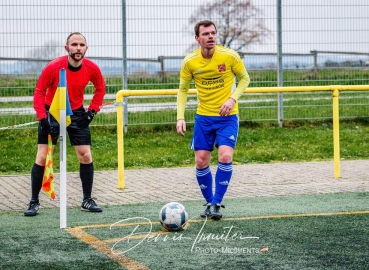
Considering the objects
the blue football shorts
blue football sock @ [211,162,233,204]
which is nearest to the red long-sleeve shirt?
the blue football shorts

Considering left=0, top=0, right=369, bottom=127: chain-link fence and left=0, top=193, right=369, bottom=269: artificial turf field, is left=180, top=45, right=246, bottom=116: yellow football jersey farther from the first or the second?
left=0, top=0, right=369, bottom=127: chain-link fence

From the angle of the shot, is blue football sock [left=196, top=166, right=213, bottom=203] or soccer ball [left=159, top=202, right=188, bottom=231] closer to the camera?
soccer ball [left=159, top=202, right=188, bottom=231]

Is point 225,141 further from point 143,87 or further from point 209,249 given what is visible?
point 143,87

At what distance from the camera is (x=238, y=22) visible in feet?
52.1

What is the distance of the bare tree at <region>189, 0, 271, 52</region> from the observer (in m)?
15.8

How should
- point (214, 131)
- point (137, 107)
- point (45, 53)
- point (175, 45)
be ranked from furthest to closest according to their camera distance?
point (175, 45)
point (137, 107)
point (45, 53)
point (214, 131)

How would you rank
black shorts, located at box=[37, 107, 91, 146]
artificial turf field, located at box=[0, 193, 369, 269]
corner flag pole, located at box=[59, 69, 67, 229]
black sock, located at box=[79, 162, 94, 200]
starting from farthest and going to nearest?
black sock, located at box=[79, 162, 94, 200] < black shorts, located at box=[37, 107, 91, 146] < corner flag pole, located at box=[59, 69, 67, 229] < artificial turf field, located at box=[0, 193, 369, 269]

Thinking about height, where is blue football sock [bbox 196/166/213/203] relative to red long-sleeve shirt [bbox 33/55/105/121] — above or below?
below

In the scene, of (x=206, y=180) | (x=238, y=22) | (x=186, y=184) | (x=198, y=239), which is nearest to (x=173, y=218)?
(x=198, y=239)

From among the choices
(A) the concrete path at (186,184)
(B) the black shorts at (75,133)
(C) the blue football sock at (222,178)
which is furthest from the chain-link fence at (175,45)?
(C) the blue football sock at (222,178)

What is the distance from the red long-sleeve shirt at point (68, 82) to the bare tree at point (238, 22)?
24.7ft

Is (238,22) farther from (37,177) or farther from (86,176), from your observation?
(37,177)

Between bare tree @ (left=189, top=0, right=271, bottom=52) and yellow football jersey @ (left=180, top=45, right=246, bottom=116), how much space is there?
25.8 feet

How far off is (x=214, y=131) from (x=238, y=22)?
8.13 meters
